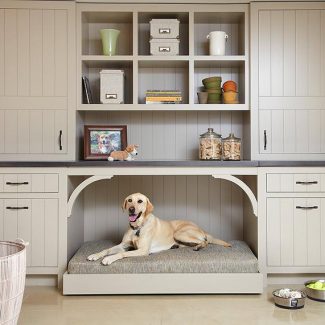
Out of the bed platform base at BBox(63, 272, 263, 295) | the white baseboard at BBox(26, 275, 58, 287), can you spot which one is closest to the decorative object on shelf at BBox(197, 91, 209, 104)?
the bed platform base at BBox(63, 272, 263, 295)

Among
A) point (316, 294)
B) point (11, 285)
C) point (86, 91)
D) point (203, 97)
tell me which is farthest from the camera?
point (203, 97)

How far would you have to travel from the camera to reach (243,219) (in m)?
3.99

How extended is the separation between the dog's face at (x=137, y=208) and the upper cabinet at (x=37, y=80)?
65cm

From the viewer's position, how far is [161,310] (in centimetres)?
287

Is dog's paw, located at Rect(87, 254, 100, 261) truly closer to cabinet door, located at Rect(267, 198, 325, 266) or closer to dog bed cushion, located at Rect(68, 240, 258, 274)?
dog bed cushion, located at Rect(68, 240, 258, 274)

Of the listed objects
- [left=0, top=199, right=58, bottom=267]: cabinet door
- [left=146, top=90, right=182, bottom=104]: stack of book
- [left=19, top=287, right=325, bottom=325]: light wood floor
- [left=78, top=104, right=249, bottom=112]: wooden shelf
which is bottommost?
[left=19, top=287, right=325, bottom=325]: light wood floor

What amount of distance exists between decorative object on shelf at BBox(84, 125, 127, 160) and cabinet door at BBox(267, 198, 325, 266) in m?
1.28

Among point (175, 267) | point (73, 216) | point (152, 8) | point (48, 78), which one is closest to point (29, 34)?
point (48, 78)

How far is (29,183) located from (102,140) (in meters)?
0.69

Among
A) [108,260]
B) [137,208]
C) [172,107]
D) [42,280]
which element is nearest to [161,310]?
[108,260]

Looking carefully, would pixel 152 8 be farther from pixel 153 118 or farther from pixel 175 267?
pixel 175 267

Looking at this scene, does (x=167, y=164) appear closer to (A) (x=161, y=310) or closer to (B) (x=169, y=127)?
(B) (x=169, y=127)

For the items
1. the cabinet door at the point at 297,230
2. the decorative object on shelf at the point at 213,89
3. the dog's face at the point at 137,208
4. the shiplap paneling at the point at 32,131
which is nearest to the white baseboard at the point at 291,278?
the cabinet door at the point at 297,230

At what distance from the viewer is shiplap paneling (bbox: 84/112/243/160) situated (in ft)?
13.1
